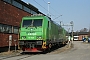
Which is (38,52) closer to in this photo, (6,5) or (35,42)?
(35,42)

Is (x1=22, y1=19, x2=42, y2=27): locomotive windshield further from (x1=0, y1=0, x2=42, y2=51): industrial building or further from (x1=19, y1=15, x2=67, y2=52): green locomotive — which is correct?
(x1=0, y1=0, x2=42, y2=51): industrial building

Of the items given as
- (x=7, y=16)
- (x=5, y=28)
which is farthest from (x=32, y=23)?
(x=7, y=16)

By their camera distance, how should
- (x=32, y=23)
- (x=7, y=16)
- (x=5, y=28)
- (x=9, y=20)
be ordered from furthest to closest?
(x=9, y=20) < (x=7, y=16) < (x=5, y=28) < (x=32, y=23)

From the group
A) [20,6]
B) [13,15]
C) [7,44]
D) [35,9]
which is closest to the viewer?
[7,44]

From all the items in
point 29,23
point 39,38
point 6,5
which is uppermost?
point 6,5

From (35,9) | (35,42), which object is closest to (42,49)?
(35,42)

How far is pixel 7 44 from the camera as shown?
24.5m

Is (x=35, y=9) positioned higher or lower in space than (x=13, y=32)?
higher

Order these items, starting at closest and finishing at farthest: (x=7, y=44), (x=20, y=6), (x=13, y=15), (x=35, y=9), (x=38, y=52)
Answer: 1. (x=38, y=52)
2. (x=7, y=44)
3. (x=13, y=15)
4. (x=20, y=6)
5. (x=35, y=9)

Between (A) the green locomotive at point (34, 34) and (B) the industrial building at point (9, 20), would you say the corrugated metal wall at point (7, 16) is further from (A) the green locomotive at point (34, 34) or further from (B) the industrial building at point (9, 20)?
(A) the green locomotive at point (34, 34)

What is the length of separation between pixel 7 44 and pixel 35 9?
46.6 ft

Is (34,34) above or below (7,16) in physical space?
below

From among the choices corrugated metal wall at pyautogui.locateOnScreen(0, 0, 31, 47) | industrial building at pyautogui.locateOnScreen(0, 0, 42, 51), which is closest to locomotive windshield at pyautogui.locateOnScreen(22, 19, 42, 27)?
industrial building at pyautogui.locateOnScreen(0, 0, 42, 51)

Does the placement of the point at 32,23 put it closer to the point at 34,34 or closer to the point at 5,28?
the point at 34,34
